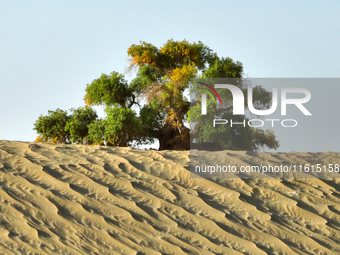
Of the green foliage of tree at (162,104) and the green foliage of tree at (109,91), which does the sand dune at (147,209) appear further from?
the green foliage of tree at (109,91)

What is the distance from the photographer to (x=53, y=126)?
49.1ft

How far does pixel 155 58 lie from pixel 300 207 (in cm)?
1250

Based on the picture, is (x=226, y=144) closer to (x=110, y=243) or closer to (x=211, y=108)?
(x=211, y=108)

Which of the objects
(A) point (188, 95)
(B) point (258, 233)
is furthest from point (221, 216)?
(A) point (188, 95)

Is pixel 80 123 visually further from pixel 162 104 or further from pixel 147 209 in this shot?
pixel 147 209

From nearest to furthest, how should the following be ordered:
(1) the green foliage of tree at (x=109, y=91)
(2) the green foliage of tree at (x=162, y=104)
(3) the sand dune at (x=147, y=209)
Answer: (3) the sand dune at (x=147, y=209) < (2) the green foliage of tree at (x=162, y=104) < (1) the green foliage of tree at (x=109, y=91)

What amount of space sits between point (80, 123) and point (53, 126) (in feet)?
3.71

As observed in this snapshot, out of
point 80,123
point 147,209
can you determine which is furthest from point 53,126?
point 147,209

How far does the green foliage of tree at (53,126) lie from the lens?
49.0 feet

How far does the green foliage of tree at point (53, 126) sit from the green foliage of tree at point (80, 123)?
0.26m

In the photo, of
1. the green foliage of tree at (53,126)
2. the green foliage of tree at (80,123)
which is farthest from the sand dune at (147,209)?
the green foliage of tree at (53,126)

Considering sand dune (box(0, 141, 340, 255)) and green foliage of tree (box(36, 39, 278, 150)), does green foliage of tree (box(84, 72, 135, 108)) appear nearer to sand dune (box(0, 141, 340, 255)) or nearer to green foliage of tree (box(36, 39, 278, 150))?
green foliage of tree (box(36, 39, 278, 150))

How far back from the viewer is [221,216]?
355 cm

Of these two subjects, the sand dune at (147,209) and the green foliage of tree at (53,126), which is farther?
the green foliage of tree at (53,126)
